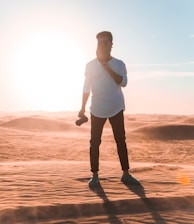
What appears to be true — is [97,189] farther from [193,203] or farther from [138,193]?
[193,203]

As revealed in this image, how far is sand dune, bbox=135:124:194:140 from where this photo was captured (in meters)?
25.1

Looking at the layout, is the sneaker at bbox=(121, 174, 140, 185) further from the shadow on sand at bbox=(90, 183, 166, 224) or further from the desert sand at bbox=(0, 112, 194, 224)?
the shadow on sand at bbox=(90, 183, 166, 224)

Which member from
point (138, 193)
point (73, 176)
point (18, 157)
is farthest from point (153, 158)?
point (138, 193)

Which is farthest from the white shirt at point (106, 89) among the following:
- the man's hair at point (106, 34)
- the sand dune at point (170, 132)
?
the sand dune at point (170, 132)

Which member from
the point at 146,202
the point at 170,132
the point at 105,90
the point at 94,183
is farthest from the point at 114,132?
the point at 170,132

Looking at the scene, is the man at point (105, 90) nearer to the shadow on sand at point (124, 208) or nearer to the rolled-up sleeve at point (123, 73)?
the rolled-up sleeve at point (123, 73)

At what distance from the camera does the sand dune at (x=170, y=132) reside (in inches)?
987

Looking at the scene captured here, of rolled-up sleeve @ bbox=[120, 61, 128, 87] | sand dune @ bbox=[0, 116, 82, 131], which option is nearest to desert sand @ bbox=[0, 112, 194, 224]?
rolled-up sleeve @ bbox=[120, 61, 128, 87]

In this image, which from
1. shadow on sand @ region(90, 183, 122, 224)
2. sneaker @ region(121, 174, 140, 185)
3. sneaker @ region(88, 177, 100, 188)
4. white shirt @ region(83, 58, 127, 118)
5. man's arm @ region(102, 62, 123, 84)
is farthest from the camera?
sneaker @ region(121, 174, 140, 185)

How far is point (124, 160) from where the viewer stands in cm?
600

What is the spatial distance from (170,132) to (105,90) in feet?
67.1

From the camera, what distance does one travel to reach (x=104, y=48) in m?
5.79

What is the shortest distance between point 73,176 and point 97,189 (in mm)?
1047

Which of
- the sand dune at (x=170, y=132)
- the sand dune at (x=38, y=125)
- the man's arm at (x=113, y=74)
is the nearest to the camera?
the man's arm at (x=113, y=74)
